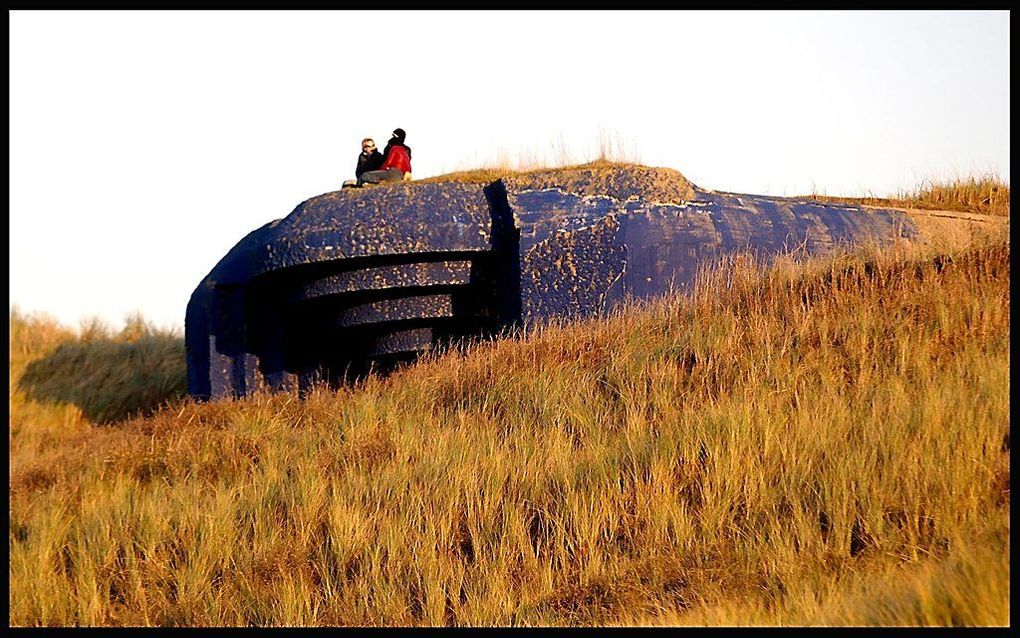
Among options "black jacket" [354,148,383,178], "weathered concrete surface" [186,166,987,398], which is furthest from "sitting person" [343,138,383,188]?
"weathered concrete surface" [186,166,987,398]

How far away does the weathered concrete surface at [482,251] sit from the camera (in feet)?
25.2

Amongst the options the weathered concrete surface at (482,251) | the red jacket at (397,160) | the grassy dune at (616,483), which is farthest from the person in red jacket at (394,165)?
the grassy dune at (616,483)

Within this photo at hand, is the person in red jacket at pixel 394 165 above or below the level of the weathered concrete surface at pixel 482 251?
above

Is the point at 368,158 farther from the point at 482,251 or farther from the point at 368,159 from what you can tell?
the point at 482,251

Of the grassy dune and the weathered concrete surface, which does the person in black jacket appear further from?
the grassy dune

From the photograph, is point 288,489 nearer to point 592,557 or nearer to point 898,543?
point 592,557

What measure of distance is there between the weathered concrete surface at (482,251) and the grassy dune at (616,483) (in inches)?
14.9

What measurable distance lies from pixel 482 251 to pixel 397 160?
1683 millimetres

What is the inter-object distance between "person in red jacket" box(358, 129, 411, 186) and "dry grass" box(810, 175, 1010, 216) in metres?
3.41

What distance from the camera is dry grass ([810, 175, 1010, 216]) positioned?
9672 millimetres

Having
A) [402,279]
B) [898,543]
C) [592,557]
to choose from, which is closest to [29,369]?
[402,279]

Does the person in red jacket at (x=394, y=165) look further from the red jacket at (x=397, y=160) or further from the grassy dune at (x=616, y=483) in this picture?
the grassy dune at (x=616, y=483)

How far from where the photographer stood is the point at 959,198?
402 inches

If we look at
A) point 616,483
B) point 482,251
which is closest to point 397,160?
point 482,251
